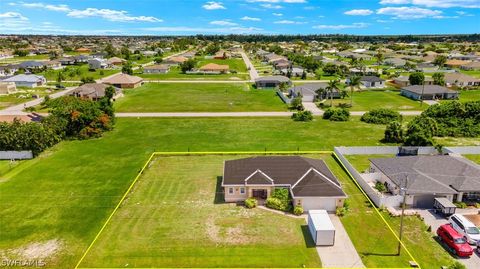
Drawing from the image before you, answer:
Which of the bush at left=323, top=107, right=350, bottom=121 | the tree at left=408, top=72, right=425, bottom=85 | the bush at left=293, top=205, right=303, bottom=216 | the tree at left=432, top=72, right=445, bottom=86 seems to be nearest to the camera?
the bush at left=293, top=205, right=303, bottom=216

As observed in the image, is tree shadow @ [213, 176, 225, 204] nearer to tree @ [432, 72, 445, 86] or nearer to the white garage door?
the white garage door

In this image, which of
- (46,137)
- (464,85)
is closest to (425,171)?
(46,137)

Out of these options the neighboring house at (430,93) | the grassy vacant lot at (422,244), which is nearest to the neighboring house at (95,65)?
the neighboring house at (430,93)

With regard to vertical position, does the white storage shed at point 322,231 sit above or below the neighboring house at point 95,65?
below

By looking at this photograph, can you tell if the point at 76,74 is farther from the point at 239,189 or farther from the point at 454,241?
the point at 454,241

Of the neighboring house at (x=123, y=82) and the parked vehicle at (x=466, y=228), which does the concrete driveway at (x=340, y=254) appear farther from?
the neighboring house at (x=123, y=82)

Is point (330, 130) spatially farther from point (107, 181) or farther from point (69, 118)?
point (69, 118)

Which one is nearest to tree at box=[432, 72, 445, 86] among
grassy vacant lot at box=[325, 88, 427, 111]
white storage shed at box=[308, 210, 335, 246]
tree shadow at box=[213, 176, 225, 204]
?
grassy vacant lot at box=[325, 88, 427, 111]

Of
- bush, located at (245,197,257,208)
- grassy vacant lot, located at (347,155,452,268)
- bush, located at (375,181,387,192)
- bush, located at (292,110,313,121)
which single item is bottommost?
grassy vacant lot, located at (347,155,452,268)
